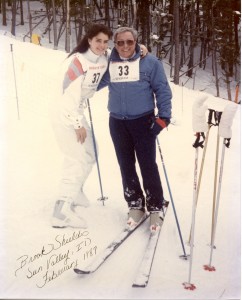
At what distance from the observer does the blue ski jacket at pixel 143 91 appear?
3490 millimetres

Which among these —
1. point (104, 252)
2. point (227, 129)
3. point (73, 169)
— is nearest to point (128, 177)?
point (73, 169)

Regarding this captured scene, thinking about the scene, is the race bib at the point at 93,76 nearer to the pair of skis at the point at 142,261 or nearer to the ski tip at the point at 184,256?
the pair of skis at the point at 142,261

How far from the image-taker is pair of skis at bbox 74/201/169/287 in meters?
2.94

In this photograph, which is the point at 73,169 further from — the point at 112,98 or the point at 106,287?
the point at 106,287

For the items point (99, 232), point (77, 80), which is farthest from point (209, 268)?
point (77, 80)

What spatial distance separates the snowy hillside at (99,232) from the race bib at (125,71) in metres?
0.57

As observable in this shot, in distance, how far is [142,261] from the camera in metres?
3.18

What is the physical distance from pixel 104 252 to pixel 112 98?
Result: 1.29 meters

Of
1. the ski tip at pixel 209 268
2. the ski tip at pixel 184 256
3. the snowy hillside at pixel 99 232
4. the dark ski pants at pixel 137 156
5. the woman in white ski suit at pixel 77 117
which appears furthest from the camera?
the dark ski pants at pixel 137 156

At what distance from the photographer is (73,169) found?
3.72 m
